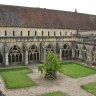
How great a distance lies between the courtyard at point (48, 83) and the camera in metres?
21.8

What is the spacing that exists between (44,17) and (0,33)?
1038 centimetres

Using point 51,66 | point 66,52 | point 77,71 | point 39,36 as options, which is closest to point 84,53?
point 66,52

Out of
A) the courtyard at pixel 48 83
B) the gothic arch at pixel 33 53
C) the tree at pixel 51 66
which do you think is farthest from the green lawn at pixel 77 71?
the gothic arch at pixel 33 53

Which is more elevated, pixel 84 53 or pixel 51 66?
pixel 84 53

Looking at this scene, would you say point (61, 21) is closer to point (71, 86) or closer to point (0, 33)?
point (0, 33)

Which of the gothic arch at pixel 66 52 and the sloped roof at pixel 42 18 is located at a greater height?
the sloped roof at pixel 42 18

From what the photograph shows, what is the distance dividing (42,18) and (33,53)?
8.47 metres

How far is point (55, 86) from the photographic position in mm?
24031

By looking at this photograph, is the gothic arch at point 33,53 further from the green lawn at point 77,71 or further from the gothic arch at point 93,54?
the gothic arch at point 93,54

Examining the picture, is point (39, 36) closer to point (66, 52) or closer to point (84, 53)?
point (66, 52)

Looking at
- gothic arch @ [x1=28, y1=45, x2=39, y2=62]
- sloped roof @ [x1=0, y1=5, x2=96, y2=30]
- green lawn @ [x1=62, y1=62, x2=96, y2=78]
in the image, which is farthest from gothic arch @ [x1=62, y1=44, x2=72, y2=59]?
green lawn @ [x1=62, y1=62, x2=96, y2=78]

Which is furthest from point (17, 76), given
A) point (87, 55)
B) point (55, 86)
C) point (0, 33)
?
point (87, 55)

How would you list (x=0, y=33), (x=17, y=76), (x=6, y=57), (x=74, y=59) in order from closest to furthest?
(x=17, y=76), (x=6, y=57), (x=0, y=33), (x=74, y=59)

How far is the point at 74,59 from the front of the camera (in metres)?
41.8
